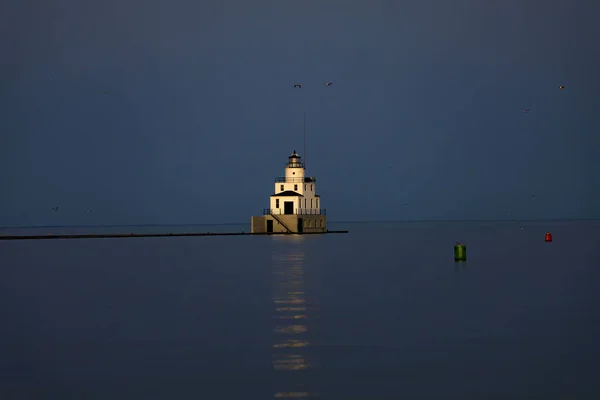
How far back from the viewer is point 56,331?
27875mm

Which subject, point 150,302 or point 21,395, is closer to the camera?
point 21,395

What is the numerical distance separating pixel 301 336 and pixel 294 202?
77269 millimetres

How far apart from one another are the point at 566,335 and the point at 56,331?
520 inches

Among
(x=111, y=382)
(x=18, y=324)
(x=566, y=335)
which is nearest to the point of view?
(x=111, y=382)

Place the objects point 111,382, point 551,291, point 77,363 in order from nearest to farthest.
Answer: point 111,382 → point 77,363 → point 551,291

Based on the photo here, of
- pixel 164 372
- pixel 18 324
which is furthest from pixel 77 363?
pixel 18 324

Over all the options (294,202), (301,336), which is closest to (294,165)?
(294,202)

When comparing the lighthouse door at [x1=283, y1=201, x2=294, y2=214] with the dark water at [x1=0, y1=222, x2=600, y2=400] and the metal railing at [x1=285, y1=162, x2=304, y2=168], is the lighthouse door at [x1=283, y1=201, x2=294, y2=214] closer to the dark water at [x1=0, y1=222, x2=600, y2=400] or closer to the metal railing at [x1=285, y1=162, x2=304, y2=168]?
the metal railing at [x1=285, y1=162, x2=304, y2=168]

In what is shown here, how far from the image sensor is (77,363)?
22375mm

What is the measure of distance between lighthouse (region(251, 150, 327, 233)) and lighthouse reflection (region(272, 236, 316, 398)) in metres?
54.7

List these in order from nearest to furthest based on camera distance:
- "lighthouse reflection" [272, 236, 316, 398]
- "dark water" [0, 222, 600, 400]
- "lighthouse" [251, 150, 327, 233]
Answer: "lighthouse reflection" [272, 236, 316, 398]
"dark water" [0, 222, 600, 400]
"lighthouse" [251, 150, 327, 233]

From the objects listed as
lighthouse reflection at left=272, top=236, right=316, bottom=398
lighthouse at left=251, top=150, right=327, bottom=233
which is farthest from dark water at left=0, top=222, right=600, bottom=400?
lighthouse at left=251, top=150, right=327, bottom=233

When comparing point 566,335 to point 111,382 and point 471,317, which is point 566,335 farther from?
point 111,382

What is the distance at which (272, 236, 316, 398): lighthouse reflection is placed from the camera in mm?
19656
